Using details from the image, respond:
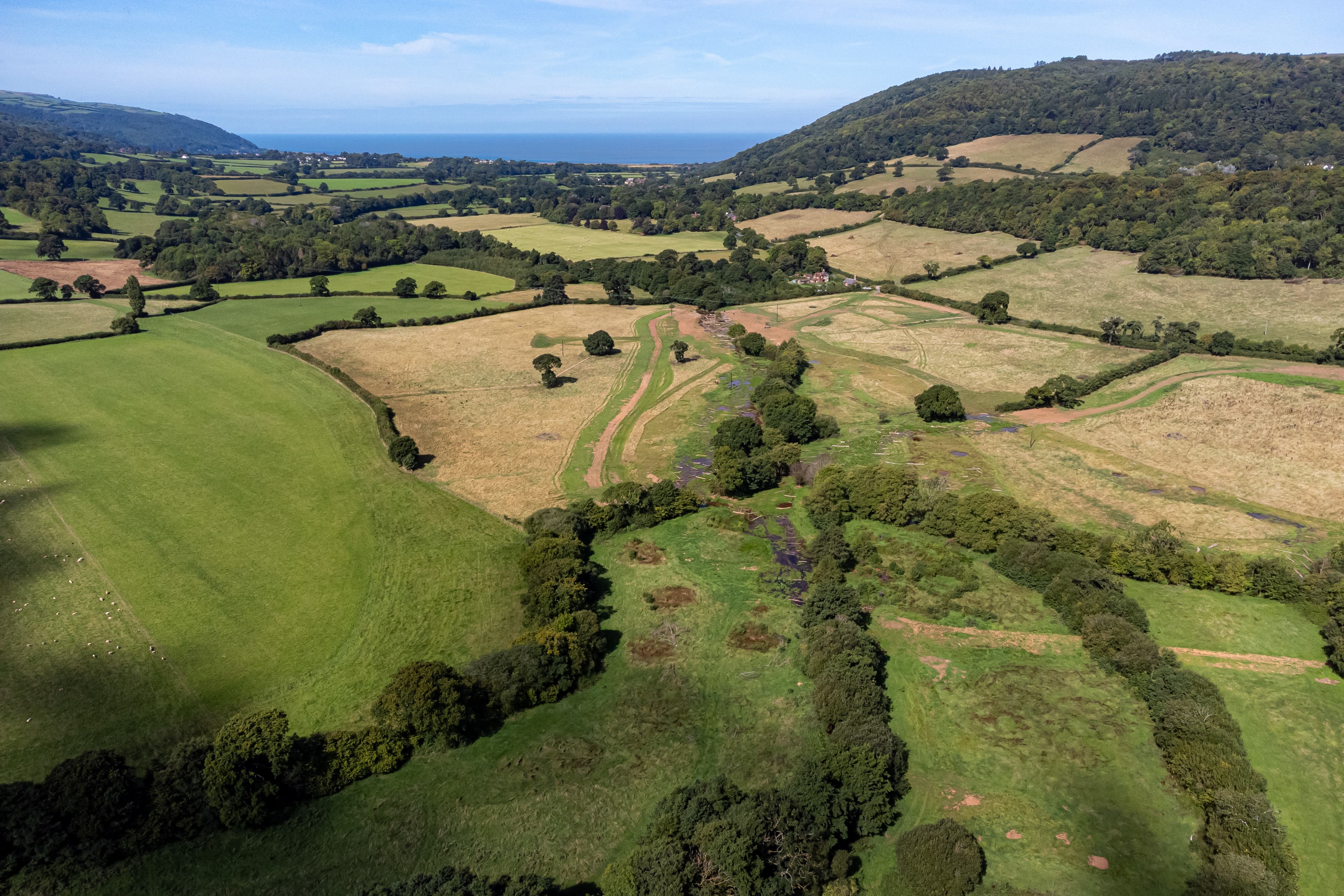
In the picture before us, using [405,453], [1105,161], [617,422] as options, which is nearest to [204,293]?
[405,453]

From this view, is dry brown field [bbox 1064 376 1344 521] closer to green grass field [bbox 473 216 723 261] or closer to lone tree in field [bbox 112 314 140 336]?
green grass field [bbox 473 216 723 261]

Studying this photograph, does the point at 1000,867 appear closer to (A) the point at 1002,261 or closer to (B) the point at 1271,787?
(B) the point at 1271,787

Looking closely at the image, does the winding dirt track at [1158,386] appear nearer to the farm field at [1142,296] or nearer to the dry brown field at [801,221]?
the farm field at [1142,296]

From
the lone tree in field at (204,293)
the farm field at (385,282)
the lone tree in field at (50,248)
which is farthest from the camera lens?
the lone tree in field at (50,248)

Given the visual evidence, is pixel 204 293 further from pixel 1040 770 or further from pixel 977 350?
pixel 1040 770

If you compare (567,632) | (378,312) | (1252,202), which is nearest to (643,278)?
(378,312)

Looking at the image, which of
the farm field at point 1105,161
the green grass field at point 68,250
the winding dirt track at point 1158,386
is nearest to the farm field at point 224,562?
the winding dirt track at point 1158,386
